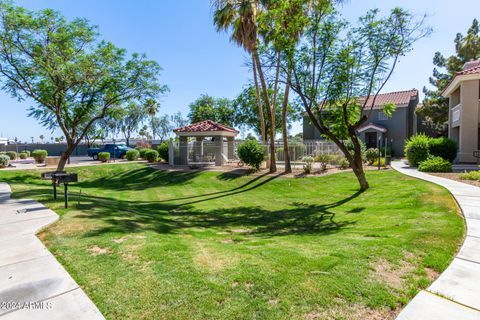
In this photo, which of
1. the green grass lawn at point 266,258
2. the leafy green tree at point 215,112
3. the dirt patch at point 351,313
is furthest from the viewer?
the leafy green tree at point 215,112

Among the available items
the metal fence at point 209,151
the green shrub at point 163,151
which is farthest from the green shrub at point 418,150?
the green shrub at point 163,151

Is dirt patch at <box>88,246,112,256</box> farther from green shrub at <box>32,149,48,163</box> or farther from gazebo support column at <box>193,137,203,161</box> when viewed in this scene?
green shrub at <box>32,149,48,163</box>

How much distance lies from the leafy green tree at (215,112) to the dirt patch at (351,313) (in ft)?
125

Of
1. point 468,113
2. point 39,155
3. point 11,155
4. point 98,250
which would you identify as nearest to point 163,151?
point 39,155

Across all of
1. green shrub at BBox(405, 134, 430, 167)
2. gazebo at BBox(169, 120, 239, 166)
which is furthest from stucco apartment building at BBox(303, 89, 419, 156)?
gazebo at BBox(169, 120, 239, 166)

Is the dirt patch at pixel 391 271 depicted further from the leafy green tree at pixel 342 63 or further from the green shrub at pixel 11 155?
the green shrub at pixel 11 155

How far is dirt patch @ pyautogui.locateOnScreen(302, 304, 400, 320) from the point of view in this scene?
9.34 feet

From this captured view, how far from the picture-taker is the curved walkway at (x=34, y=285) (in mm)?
2908

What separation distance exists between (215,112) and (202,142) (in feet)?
59.8

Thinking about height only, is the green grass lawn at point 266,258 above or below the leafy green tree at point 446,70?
below

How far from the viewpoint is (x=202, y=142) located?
2306 cm

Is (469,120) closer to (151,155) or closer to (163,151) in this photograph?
(163,151)

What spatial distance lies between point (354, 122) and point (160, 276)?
426 inches

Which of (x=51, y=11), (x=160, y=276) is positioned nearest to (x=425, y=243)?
(x=160, y=276)
